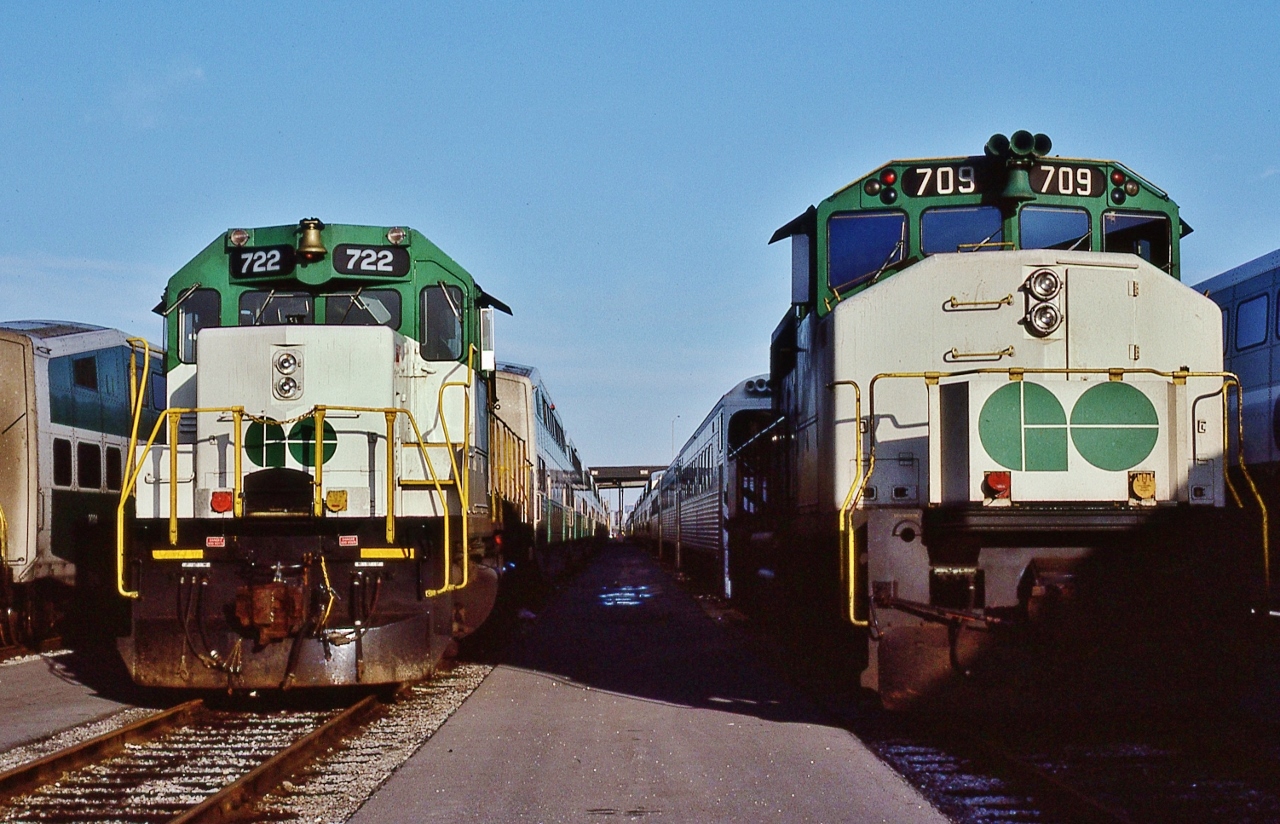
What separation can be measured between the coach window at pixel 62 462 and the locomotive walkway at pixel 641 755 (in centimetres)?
558

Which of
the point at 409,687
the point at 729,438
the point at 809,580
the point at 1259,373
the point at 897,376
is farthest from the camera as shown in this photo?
the point at 729,438

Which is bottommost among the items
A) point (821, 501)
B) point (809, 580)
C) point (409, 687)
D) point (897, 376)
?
point (409, 687)

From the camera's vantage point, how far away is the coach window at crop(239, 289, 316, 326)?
30.7 feet

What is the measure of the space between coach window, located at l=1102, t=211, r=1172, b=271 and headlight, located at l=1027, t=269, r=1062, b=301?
924mm

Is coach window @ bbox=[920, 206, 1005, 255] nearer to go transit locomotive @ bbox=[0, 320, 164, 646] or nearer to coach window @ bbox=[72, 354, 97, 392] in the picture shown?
go transit locomotive @ bbox=[0, 320, 164, 646]

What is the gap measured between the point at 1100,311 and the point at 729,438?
8.69 m

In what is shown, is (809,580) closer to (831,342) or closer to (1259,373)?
(831,342)

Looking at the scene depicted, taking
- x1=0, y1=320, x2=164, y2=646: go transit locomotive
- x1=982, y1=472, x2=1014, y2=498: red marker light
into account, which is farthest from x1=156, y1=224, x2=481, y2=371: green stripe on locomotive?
x1=982, y1=472, x2=1014, y2=498: red marker light

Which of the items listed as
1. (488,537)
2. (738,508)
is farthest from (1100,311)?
(738,508)

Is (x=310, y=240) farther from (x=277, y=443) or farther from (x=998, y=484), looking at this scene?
(x=998, y=484)

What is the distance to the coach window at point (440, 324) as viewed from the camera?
31.7 feet

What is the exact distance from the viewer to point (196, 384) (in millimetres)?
9039

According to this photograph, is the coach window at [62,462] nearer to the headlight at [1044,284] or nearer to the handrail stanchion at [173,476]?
the handrail stanchion at [173,476]

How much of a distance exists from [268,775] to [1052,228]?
5.71m
